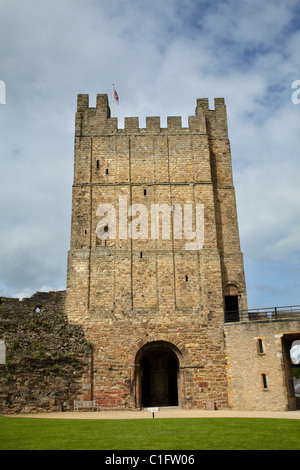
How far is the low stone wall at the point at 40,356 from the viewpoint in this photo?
812 inches

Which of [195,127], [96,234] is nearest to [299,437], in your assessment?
[96,234]

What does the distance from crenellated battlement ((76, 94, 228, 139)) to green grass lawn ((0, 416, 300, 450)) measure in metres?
18.2

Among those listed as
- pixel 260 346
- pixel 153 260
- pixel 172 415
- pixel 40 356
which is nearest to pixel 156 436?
pixel 172 415

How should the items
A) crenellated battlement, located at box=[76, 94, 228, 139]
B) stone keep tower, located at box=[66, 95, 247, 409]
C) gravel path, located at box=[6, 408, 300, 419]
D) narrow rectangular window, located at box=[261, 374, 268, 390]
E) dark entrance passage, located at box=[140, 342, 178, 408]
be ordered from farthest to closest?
1. crenellated battlement, located at box=[76, 94, 228, 139]
2. dark entrance passage, located at box=[140, 342, 178, 408]
3. stone keep tower, located at box=[66, 95, 247, 409]
4. narrow rectangular window, located at box=[261, 374, 268, 390]
5. gravel path, located at box=[6, 408, 300, 419]

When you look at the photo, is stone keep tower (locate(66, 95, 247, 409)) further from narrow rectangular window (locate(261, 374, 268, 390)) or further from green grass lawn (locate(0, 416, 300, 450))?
green grass lawn (locate(0, 416, 300, 450))

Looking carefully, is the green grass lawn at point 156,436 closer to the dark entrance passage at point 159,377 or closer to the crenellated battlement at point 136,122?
the dark entrance passage at point 159,377

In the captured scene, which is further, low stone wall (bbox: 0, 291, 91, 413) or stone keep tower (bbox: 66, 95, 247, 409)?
stone keep tower (bbox: 66, 95, 247, 409)

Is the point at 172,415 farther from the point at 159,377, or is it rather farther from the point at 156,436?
the point at 156,436

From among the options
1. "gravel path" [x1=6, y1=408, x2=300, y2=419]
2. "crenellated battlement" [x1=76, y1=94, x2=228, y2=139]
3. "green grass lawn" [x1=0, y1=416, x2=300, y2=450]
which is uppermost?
"crenellated battlement" [x1=76, y1=94, x2=228, y2=139]

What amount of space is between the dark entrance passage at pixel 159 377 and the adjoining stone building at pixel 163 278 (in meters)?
0.06

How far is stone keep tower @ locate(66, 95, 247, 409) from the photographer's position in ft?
72.7

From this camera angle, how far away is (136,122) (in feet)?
88.8

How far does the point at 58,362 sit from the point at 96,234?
729 cm

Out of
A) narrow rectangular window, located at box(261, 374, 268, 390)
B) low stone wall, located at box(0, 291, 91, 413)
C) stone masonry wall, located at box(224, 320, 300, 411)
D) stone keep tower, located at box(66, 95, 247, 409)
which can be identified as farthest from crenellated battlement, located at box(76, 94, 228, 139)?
narrow rectangular window, located at box(261, 374, 268, 390)
